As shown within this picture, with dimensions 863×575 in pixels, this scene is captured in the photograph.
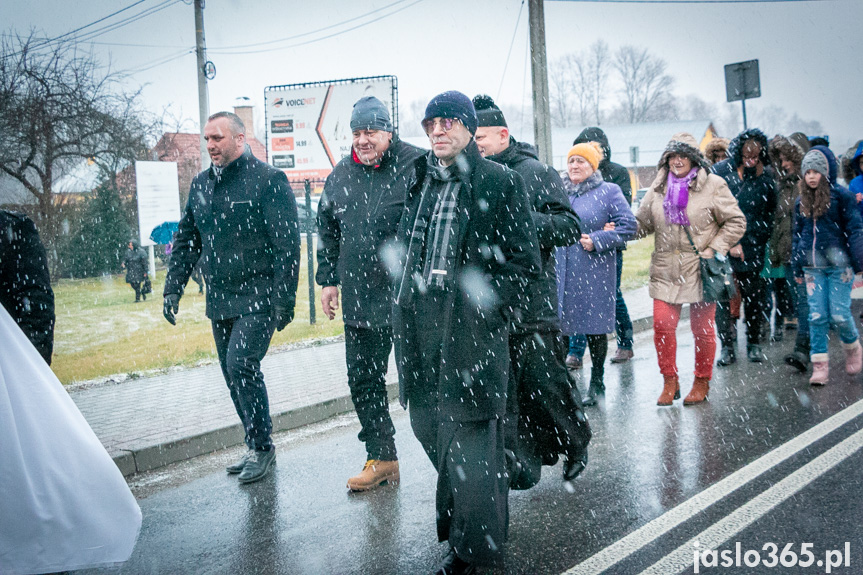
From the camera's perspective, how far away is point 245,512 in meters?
4.44

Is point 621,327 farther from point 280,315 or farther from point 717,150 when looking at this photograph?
point 280,315

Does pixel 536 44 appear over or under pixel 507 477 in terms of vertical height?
over

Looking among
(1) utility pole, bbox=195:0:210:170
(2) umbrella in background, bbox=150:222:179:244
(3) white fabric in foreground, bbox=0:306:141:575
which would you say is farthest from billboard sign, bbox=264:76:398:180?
(3) white fabric in foreground, bbox=0:306:141:575

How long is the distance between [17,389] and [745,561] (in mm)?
3045

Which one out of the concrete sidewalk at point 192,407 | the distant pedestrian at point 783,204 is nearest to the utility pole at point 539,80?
the distant pedestrian at point 783,204

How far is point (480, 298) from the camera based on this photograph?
337 cm

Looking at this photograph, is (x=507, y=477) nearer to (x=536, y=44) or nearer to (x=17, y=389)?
(x=17, y=389)

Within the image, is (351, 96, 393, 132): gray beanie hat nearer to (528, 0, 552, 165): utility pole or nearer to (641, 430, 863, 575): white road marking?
(641, 430, 863, 575): white road marking

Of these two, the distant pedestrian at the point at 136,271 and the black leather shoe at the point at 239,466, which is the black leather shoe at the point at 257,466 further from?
the distant pedestrian at the point at 136,271

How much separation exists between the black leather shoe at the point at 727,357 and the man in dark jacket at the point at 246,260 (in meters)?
4.72

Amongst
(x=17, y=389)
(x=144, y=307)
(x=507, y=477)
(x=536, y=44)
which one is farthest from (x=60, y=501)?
(x=144, y=307)

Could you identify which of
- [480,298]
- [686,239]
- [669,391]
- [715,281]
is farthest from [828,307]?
[480,298]

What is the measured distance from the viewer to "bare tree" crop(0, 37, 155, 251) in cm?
1284

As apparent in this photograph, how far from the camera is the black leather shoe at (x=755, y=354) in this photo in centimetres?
797
